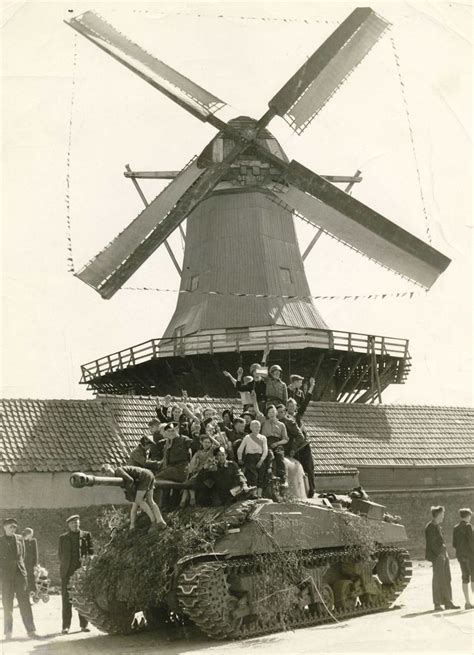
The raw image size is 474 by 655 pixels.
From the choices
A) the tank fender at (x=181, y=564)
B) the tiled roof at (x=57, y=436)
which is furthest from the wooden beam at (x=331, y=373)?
the tank fender at (x=181, y=564)

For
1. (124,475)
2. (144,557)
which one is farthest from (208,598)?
(124,475)

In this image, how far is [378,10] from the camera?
21016 mm

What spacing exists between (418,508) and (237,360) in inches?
227

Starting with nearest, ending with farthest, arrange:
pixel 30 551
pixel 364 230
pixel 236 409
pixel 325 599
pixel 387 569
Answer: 1. pixel 325 599
2. pixel 30 551
3. pixel 387 569
4. pixel 236 409
5. pixel 364 230

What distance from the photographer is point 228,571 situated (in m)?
8.94

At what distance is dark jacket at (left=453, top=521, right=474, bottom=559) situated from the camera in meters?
10.5

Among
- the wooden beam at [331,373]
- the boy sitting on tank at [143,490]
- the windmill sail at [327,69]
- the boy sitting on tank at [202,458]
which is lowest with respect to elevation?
the boy sitting on tank at [143,490]

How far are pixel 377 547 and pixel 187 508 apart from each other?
120 inches

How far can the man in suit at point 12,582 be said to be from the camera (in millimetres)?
9312

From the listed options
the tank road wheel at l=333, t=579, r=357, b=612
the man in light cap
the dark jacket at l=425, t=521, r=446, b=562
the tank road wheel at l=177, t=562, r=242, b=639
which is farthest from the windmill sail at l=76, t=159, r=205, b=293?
the tank road wheel at l=177, t=562, r=242, b=639

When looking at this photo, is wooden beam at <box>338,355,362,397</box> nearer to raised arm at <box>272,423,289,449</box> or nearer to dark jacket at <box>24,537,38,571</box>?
raised arm at <box>272,423,289,449</box>

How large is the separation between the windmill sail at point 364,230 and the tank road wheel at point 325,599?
10609 millimetres

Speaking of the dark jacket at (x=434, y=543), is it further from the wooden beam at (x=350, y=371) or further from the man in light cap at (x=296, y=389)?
the wooden beam at (x=350, y=371)

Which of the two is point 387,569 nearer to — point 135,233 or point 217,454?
point 217,454
